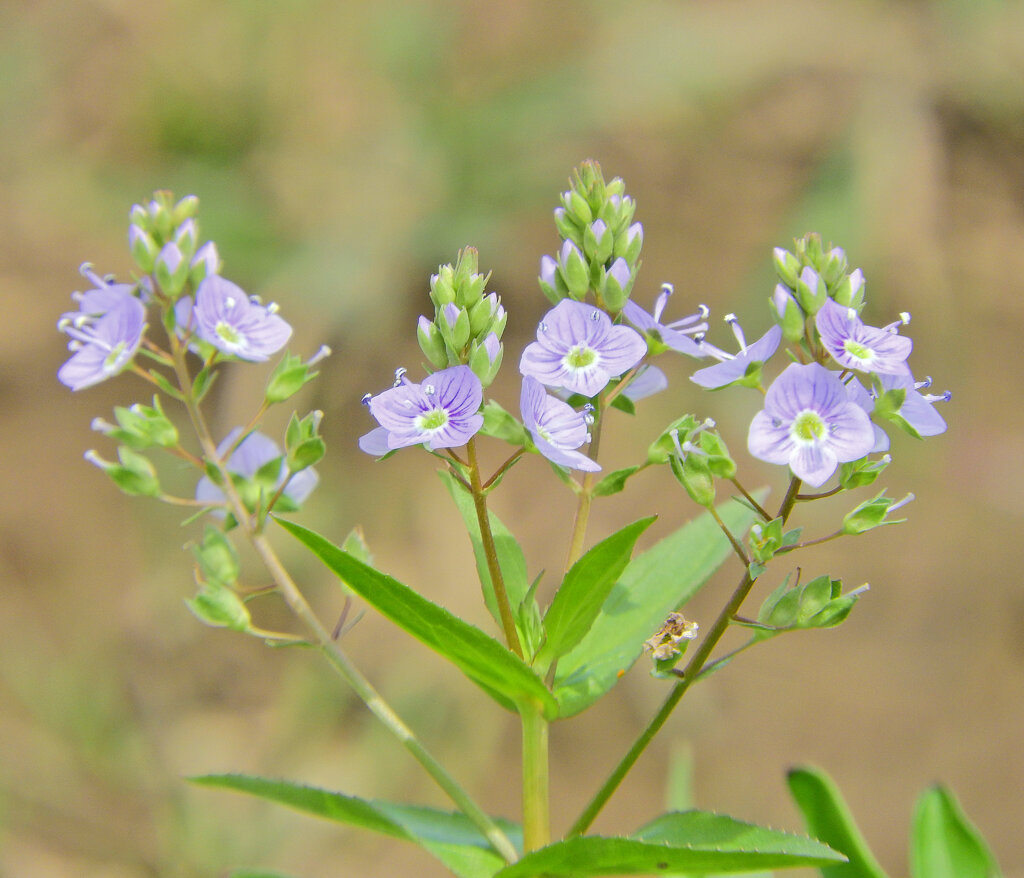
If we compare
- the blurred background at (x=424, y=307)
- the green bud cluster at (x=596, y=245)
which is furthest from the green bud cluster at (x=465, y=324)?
the blurred background at (x=424, y=307)

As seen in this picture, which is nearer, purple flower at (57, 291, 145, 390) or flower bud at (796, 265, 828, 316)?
flower bud at (796, 265, 828, 316)

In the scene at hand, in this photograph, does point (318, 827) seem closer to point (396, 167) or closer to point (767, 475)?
point (767, 475)

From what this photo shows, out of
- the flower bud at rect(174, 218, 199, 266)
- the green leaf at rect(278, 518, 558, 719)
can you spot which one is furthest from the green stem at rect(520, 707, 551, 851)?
the flower bud at rect(174, 218, 199, 266)

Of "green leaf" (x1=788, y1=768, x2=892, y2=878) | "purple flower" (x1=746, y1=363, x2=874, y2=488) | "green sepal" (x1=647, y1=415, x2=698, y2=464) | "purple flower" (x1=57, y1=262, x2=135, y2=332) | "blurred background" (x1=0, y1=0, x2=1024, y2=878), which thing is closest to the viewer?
"purple flower" (x1=746, y1=363, x2=874, y2=488)

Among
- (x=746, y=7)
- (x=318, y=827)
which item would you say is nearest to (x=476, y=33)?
(x=746, y=7)

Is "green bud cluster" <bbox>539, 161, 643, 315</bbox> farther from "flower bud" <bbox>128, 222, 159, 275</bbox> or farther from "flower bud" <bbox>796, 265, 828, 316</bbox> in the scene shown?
"flower bud" <bbox>128, 222, 159, 275</bbox>
